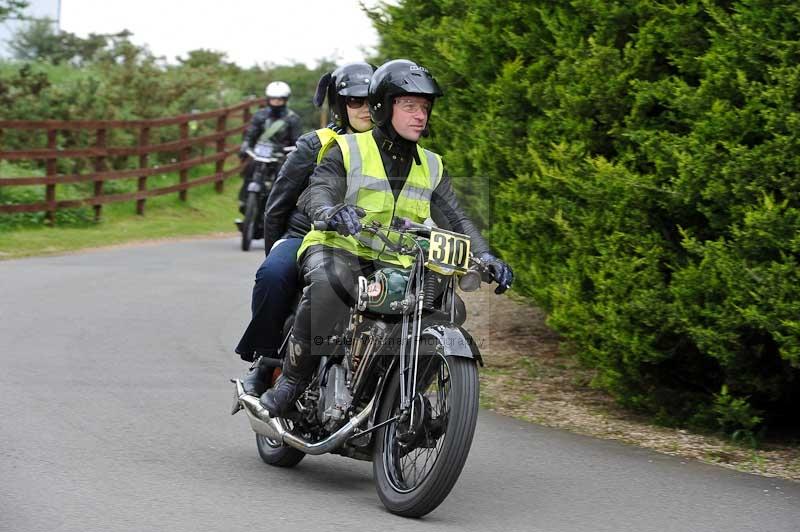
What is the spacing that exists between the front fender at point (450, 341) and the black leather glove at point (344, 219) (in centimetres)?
59

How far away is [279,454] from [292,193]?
1.39 meters

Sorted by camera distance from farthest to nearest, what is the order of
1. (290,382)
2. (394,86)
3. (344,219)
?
(290,382) < (394,86) < (344,219)

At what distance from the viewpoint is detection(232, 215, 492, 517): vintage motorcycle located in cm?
565

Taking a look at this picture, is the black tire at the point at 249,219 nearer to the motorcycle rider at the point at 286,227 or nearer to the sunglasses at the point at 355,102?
the motorcycle rider at the point at 286,227

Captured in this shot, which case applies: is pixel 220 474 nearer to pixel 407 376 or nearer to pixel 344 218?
pixel 407 376

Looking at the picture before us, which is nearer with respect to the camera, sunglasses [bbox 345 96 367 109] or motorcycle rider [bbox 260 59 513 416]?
motorcycle rider [bbox 260 59 513 416]

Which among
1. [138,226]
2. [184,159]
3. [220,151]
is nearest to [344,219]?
[138,226]

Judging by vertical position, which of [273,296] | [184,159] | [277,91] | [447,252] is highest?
[277,91]

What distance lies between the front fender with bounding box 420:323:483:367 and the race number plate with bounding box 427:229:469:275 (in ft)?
0.85

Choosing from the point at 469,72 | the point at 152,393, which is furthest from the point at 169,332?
the point at 469,72

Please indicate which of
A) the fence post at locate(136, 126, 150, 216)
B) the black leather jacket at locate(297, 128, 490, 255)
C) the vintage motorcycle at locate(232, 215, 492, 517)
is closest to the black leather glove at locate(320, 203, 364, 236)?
the vintage motorcycle at locate(232, 215, 492, 517)

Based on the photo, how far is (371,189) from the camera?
625 cm

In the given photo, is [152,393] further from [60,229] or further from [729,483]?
[60,229]

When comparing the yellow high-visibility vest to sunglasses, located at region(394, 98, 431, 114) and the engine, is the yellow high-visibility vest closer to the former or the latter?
sunglasses, located at region(394, 98, 431, 114)
